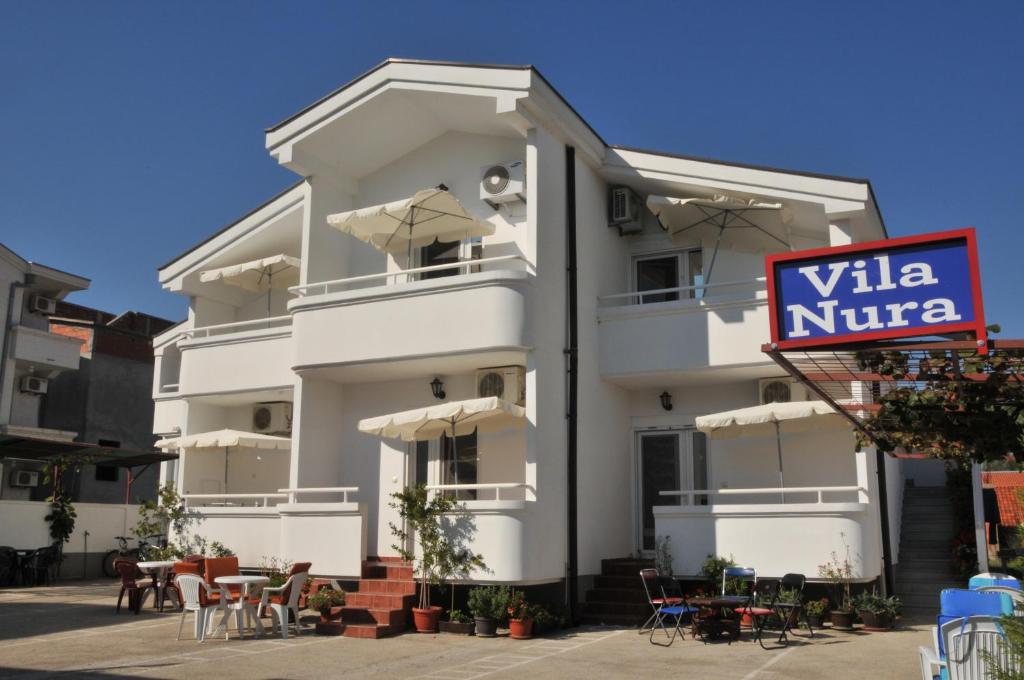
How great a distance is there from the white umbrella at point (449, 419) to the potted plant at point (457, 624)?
8.16 feet

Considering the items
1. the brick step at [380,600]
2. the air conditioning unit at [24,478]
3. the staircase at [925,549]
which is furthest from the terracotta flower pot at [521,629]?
the air conditioning unit at [24,478]

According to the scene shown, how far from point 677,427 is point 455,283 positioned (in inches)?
192

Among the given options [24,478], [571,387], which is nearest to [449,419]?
[571,387]

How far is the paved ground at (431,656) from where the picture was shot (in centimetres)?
1029

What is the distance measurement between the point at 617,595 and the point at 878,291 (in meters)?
8.34

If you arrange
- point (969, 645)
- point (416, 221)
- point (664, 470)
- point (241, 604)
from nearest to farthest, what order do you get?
point (969, 645) < point (241, 604) < point (416, 221) < point (664, 470)

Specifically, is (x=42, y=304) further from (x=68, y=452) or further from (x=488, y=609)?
(x=488, y=609)

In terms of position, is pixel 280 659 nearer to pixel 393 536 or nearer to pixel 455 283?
pixel 393 536

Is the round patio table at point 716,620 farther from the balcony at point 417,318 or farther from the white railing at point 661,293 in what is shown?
the white railing at point 661,293

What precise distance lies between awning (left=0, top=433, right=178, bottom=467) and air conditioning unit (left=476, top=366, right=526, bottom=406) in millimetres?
8451

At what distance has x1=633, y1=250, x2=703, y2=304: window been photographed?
56.9 feet

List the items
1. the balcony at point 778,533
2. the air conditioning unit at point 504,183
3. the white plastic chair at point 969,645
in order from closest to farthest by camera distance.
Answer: the white plastic chair at point 969,645 < the balcony at point 778,533 < the air conditioning unit at point 504,183

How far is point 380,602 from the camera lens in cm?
1402

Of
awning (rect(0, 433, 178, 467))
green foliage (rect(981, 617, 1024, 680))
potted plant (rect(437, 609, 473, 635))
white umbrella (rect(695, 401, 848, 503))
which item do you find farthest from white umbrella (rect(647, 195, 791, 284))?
awning (rect(0, 433, 178, 467))
